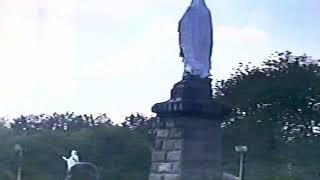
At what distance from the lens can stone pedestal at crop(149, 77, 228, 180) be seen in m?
11.8

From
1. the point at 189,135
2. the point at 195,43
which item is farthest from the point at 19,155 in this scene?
the point at 189,135

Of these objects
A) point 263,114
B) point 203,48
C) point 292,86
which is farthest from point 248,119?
point 203,48

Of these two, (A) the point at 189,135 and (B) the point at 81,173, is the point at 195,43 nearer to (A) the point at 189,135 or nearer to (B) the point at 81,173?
(A) the point at 189,135

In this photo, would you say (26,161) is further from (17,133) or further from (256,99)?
(256,99)

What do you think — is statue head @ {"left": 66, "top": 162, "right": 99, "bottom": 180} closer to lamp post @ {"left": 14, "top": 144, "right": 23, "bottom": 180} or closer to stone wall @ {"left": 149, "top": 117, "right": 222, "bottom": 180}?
stone wall @ {"left": 149, "top": 117, "right": 222, "bottom": 180}

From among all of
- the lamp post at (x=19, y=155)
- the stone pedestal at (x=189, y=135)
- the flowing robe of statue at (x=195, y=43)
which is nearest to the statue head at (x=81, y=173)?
the stone pedestal at (x=189, y=135)

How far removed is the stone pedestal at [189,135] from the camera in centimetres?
1177

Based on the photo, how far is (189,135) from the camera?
11812mm

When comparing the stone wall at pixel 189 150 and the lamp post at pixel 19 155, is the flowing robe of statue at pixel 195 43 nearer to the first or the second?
the stone wall at pixel 189 150

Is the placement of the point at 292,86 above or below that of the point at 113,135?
above

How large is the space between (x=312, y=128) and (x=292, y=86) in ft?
7.92

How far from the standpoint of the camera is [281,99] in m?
39.4

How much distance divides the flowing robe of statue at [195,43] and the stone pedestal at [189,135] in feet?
0.51

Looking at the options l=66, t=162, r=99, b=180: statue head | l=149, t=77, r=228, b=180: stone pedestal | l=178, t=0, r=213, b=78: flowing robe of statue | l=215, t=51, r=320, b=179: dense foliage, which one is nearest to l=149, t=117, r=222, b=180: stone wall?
l=149, t=77, r=228, b=180: stone pedestal
